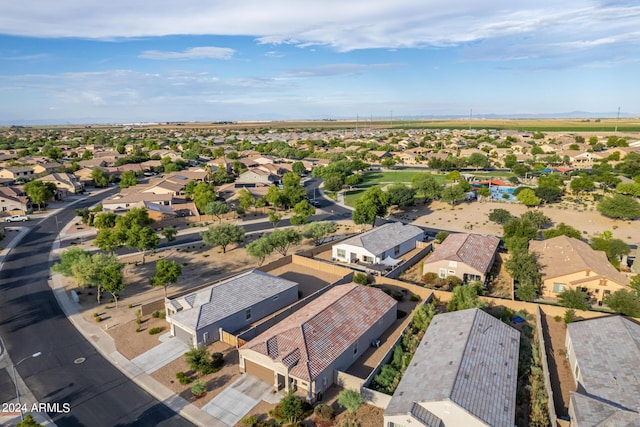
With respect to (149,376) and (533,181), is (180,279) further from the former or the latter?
(533,181)

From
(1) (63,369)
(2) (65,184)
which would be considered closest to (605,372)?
(1) (63,369)

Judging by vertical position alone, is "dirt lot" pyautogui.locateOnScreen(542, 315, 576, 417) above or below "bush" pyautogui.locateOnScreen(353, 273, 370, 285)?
below

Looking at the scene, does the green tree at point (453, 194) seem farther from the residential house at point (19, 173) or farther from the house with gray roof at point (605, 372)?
the residential house at point (19, 173)

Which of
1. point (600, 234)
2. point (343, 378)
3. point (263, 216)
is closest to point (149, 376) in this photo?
point (343, 378)

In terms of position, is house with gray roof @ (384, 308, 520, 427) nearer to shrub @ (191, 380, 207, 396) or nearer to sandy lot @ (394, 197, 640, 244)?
shrub @ (191, 380, 207, 396)

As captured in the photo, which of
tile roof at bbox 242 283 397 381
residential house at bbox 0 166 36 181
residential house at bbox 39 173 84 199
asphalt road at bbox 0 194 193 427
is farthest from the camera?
residential house at bbox 0 166 36 181

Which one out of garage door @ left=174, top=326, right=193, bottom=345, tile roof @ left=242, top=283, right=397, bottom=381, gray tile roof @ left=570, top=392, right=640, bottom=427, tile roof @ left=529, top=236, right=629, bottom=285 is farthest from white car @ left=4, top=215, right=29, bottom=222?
gray tile roof @ left=570, top=392, right=640, bottom=427

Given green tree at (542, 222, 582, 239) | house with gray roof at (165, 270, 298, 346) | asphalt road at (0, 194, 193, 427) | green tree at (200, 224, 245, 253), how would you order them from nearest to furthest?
asphalt road at (0, 194, 193, 427), house with gray roof at (165, 270, 298, 346), green tree at (542, 222, 582, 239), green tree at (200, 224, 245, 253)
